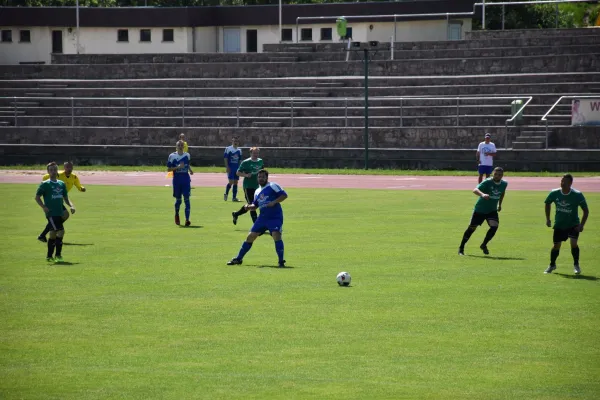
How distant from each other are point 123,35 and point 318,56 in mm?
18671

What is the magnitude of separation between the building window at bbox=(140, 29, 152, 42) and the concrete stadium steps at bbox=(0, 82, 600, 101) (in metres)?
12.5

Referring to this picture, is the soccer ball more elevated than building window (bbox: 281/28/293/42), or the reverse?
building window (bbox: 281/28/293/42)

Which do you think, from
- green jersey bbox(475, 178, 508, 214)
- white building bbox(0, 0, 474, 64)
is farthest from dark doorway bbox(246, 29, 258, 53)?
green jersey bbox(475, 178, 508, 214)

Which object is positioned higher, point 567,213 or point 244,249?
point 567,213

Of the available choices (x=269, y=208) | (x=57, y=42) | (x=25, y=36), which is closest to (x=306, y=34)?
(x=57, y=42)

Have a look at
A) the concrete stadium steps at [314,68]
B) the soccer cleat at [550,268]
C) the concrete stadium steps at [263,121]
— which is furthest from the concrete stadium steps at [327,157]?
the soccer cleat at [550,268]

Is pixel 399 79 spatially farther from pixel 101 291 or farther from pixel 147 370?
pixel 147 370

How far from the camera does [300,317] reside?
1539 centimetres

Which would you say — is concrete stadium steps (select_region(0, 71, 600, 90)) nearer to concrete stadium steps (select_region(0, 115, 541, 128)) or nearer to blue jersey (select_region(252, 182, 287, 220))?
concrete stadium steps (select_region(0, 115, 541, 128))

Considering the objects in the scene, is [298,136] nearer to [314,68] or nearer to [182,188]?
[314,68]

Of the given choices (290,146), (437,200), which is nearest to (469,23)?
(290,146)

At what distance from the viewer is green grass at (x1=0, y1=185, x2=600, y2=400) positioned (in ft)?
38.9

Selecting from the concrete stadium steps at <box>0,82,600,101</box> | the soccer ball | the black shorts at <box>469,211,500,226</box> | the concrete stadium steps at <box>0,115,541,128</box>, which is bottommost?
the soccer ball

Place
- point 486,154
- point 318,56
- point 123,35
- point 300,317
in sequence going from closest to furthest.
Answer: point 300,317
point 486,154
point 318,56
point 123,35
